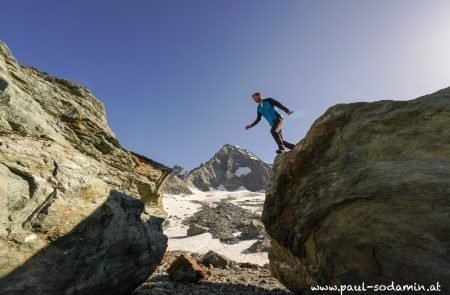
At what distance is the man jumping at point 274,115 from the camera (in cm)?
1734

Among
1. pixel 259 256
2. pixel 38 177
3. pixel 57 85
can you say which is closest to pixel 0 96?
pixel 38 177

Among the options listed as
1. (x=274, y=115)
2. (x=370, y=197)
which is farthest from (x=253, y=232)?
(x=370, y=197)

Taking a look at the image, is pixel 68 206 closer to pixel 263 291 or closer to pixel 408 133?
pixel 263 291

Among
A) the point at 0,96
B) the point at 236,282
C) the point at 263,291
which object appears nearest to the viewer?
the point at 0,96

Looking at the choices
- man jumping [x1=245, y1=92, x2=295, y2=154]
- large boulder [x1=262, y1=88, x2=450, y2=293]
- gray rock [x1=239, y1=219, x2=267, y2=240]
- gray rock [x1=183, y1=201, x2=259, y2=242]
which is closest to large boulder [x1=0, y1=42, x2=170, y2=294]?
large boulder [x1=262, y1=88, x2=450, y2=293]

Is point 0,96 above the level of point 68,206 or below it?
above

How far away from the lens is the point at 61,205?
10406 mm

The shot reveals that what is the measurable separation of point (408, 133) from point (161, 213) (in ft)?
44.8

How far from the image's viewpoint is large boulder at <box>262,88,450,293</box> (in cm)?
755

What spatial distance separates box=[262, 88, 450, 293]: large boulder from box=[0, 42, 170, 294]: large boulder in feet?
21.5

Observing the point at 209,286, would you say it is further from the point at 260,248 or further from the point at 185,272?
the point at 260,248

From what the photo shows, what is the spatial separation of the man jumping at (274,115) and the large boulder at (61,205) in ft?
26.2

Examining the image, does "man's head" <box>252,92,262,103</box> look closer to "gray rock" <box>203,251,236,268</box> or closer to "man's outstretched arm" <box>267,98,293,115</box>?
"man's outstretched arm" <box>267,98,293,115</box>

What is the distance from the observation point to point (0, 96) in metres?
11.0
